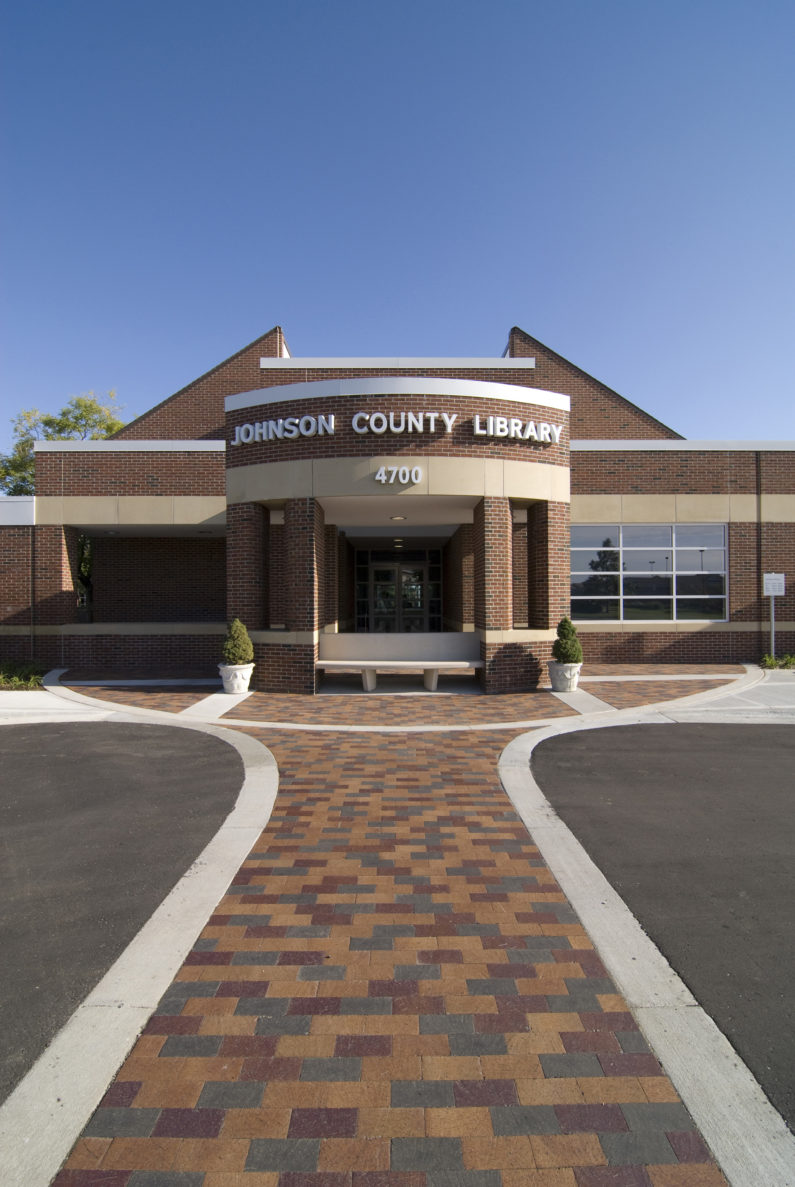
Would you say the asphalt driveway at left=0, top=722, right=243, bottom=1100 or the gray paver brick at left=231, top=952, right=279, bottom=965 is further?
the gray paver brick at left=231, top=952, right=279, bottom=965

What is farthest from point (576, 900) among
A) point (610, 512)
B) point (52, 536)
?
point (52, 536)

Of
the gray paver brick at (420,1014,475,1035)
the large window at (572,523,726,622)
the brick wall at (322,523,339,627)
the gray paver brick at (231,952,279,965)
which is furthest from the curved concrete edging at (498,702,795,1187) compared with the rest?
the large window at (572,523,726,622)

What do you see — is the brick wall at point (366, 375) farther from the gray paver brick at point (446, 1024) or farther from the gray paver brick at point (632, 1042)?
the gray paver brick at point (632, 1042)

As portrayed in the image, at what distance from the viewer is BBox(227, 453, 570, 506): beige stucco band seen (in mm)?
12938

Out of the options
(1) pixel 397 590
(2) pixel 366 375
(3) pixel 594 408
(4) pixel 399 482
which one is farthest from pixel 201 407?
(3) pixel 594 408

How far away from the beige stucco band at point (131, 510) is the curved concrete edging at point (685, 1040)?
1514 centimetres

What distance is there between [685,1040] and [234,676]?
1113 cm

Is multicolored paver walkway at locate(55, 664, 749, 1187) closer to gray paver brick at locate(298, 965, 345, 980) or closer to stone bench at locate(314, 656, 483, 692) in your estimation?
gray paver brick at locate(298, 965, 345, 980)

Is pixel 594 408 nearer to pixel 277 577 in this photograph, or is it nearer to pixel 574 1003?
pixel 277 577

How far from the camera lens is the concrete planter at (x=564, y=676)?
12953mm

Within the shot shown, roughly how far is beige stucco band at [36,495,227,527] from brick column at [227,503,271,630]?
427cm

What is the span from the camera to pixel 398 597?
24141mm

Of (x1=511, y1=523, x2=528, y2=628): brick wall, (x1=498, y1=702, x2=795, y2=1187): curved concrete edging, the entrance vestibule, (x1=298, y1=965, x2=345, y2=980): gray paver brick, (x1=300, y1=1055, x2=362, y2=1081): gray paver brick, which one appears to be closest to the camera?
(x1=498, y1=702, x2=795, y2=1187): curved concrete edging

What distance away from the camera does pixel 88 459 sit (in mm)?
18312
